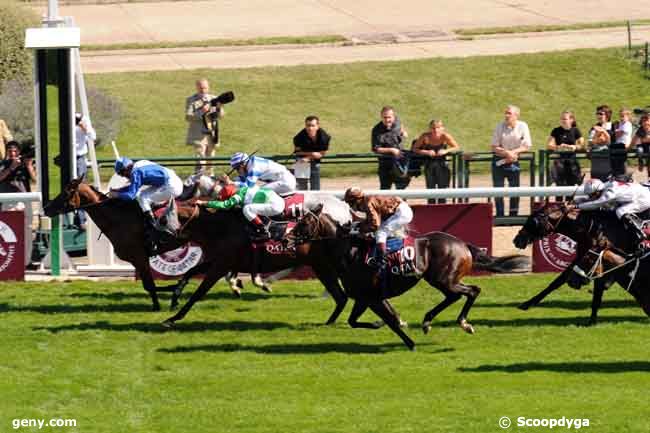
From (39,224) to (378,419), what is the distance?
28.2 ft

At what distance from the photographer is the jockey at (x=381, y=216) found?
57.1 feet

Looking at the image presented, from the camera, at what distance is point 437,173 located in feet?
74.7

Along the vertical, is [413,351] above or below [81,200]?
below

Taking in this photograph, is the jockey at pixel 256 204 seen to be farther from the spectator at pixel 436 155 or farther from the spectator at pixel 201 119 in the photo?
→ the spectator at pixel 201 119

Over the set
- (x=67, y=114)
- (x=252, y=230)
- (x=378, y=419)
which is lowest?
(x=378, y=419)

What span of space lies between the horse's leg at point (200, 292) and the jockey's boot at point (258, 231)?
54 cm

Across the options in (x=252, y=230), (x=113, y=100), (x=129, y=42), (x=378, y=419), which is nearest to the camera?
(x=378, y=419)

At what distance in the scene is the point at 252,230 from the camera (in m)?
18.8

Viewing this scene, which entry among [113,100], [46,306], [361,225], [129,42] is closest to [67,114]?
[46,306]

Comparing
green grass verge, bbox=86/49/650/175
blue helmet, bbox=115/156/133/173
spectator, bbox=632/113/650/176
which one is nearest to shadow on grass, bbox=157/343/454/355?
blue helmet, bbox=115/156/133/173

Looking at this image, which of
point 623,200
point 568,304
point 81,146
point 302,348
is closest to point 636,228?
point 623,200

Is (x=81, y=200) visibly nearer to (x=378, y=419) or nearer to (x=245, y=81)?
(x=378, y=419)

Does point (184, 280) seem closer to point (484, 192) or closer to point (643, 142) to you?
point (484, 192)

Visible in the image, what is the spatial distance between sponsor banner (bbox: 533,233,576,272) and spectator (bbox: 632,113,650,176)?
7.03ft
